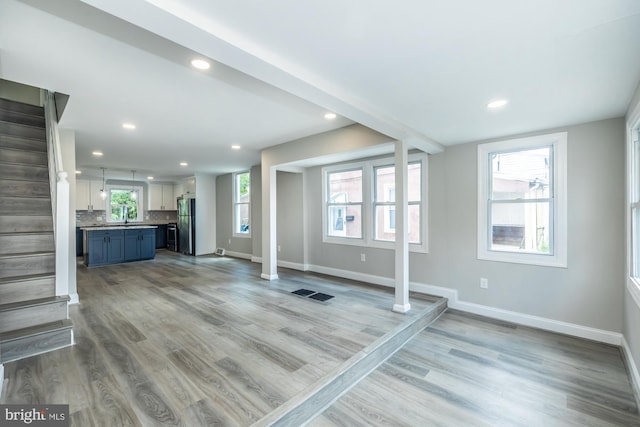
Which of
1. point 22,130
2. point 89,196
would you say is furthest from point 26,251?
point 89,196

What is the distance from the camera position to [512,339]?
121 inches

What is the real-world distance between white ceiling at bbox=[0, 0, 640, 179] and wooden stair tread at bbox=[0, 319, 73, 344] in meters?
2.19

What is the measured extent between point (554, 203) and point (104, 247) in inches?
339

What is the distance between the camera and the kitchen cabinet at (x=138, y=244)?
23.2ft

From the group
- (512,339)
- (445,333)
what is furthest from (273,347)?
(512,339)

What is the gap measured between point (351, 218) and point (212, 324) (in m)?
3.03

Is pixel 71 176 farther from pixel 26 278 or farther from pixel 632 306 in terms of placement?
pixel 632 306

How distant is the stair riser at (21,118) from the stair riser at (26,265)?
2.25 metres

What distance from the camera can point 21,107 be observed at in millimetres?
3908

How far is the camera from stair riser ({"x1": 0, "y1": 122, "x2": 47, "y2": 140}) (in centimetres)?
361

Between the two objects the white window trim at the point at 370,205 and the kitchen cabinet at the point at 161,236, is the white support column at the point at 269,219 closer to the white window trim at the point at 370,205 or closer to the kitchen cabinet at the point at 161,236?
the white window trim at the point at 370,205

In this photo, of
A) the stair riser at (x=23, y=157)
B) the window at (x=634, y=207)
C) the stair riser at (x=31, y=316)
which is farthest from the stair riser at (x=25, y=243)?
the window at (x=634, y=207)

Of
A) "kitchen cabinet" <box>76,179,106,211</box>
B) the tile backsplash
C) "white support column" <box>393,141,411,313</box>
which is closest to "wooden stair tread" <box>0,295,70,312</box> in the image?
"white support column" <box>393,141,411,313</box>

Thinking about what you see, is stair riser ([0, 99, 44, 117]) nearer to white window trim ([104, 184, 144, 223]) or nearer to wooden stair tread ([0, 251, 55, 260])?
wooden stair tread ([0, 251, 55, 260])
